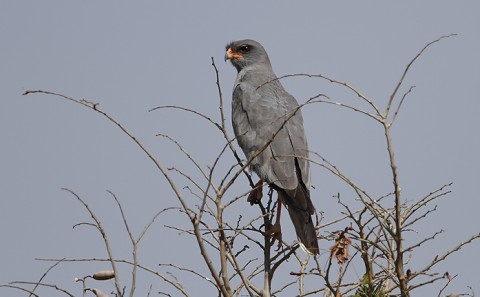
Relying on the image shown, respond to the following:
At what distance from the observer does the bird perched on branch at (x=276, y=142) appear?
19.1ft

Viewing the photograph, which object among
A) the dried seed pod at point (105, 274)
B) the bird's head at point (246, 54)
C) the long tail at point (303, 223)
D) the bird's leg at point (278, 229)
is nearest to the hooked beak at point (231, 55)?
the bird's head at point (246, 54)

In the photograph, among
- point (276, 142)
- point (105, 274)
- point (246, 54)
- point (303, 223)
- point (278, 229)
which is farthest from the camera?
point (246, 54)

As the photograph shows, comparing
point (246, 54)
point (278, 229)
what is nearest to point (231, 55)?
point (246, 54)

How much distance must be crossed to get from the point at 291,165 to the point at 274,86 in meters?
1.39

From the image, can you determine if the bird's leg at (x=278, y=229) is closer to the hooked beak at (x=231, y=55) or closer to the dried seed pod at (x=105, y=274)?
the dried seed pod at (x=105, y=274)

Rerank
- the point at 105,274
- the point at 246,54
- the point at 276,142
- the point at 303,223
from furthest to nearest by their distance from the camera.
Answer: the point at 246,54 → the point at 276,142 → the point at 303,223 → the point at 105,274

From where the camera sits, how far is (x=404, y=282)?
364cm

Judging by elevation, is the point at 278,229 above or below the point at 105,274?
above

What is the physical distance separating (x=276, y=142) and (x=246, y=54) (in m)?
2.32

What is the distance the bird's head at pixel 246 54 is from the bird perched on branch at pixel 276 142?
20 centimetres

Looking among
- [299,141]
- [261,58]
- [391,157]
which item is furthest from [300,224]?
[261,58]

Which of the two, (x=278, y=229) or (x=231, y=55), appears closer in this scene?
(x=278, y=229)

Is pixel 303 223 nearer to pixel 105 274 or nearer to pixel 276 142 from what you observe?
pixel 276 142

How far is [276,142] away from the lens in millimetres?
6629
